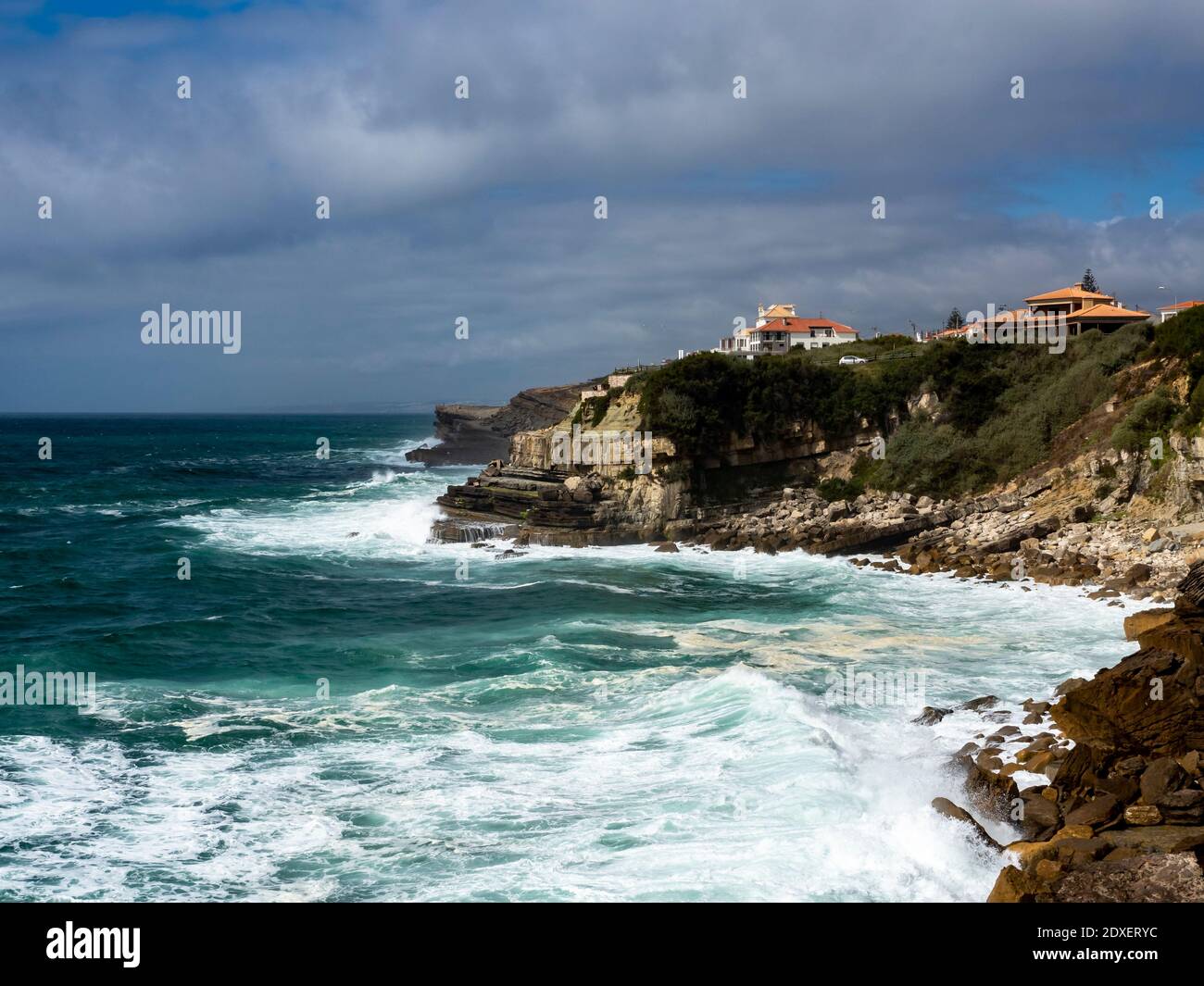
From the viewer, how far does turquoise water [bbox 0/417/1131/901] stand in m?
13.9

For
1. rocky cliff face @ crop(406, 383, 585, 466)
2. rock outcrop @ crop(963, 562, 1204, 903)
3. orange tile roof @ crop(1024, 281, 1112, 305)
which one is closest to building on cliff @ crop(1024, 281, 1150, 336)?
orange tile roof @ crop(1024, 281, 1112, 305)

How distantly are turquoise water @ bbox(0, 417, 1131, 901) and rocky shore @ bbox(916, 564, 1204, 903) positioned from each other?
2.57ft

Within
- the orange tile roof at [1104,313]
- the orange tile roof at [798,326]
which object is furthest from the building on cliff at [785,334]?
the orange tile roof at [1104,313]

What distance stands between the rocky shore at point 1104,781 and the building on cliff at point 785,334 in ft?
181

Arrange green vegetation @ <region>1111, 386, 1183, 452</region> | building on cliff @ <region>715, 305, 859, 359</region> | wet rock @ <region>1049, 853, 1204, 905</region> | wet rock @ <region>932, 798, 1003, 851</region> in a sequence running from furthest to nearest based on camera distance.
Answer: building on cliff @ <region>715, 305, 859, 359</region> → green vegetation @ <region>1111, 386, 1183, 452</region> → wet rock @ <region>932, 798, 1003, 851</region> → wet rock @ <region>1049, 853, 1204, 905</region>

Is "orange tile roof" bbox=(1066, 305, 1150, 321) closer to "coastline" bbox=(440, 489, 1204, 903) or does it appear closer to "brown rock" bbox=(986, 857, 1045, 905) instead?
"coastline" bbox=(440, 489, 1204, 903)

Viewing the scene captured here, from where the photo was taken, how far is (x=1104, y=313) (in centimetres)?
5375

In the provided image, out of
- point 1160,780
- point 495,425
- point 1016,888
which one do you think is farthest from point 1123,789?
point 495,425

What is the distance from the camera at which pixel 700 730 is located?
19234 mm

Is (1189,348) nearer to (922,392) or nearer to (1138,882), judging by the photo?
(922,392)

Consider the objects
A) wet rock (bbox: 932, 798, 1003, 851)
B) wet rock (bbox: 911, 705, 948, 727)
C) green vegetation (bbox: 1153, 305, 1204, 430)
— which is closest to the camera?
wet rock (bbox: 932, 798, 1003, 851)

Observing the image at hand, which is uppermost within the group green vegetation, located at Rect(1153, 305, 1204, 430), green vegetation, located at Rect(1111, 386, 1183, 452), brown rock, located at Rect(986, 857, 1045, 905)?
green vegetation, located at Rect(1153, 305, 1204, 430)
